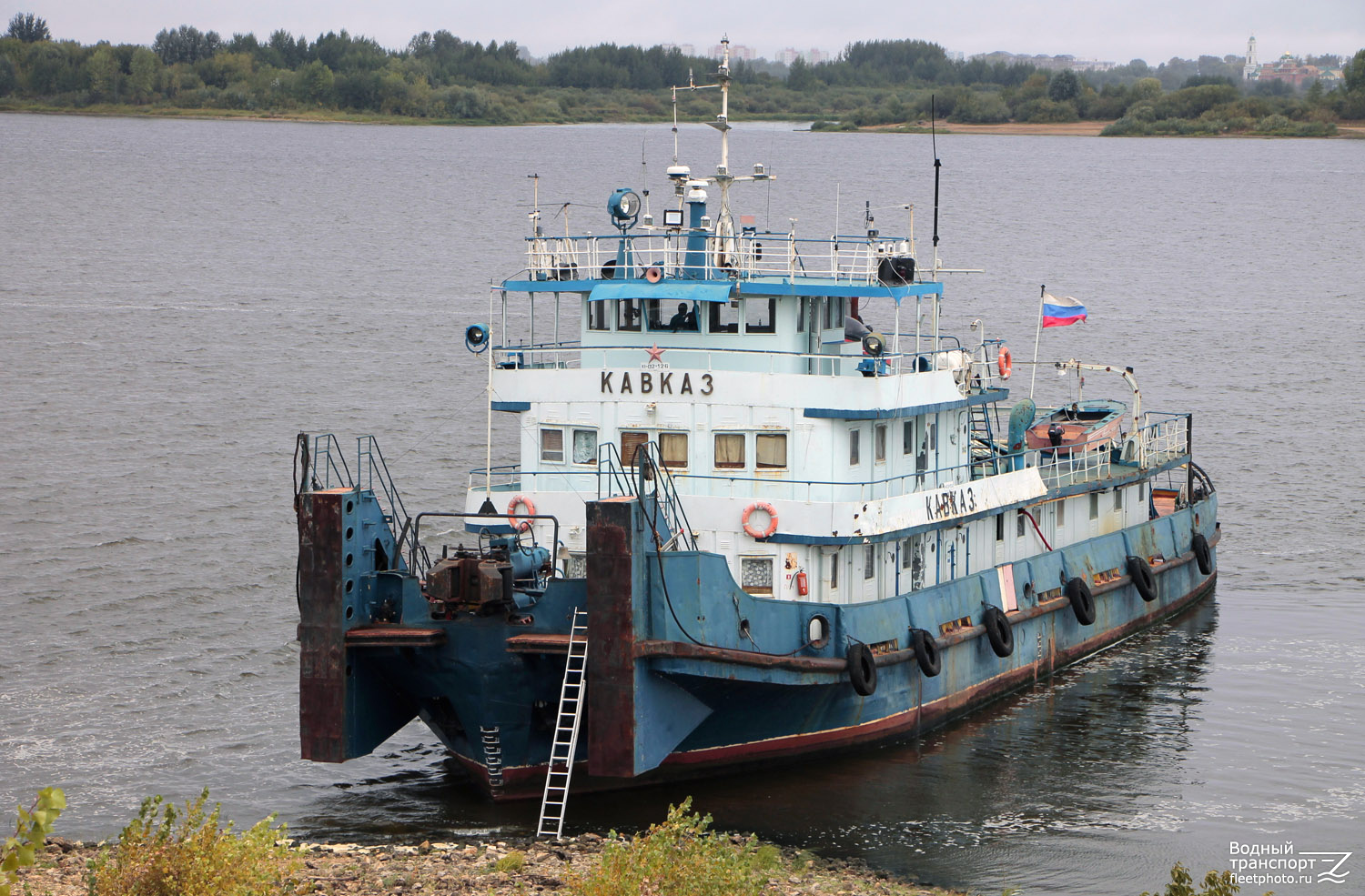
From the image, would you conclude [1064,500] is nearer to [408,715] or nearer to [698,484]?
[698,484]

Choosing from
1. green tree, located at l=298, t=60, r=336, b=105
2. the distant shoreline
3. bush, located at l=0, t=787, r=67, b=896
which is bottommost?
bush, located at l=0, t=787, r=67, b=896

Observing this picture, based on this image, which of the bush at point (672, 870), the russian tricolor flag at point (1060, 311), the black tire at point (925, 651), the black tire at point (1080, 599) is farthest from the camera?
the russian tricolor flag at point (1060, 311)

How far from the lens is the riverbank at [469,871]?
16.1 metres

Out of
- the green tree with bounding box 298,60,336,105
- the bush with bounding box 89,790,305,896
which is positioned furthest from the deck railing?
the green tree with bounding box 298,60,336,105

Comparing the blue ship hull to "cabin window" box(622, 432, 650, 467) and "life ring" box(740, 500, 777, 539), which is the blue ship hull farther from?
"cabin window" box(622, 432, 650, 467)

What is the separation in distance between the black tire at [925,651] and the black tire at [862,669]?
3.47 feet

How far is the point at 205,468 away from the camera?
1497 inches

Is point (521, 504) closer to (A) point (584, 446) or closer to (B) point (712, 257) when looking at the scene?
(A) point (584, 446)

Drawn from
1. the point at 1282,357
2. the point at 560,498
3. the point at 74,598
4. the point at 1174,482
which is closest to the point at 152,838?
the point at 560,498

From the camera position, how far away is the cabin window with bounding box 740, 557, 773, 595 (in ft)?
67.2

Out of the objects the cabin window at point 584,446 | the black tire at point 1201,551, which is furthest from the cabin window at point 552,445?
the black tire at point 1201,551

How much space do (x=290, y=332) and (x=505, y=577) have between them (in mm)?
37690

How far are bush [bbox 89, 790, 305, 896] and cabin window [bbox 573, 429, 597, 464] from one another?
7.45 m

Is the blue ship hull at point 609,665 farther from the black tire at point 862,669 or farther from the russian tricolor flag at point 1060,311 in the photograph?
the russian tricolor flag at point 1060,311
